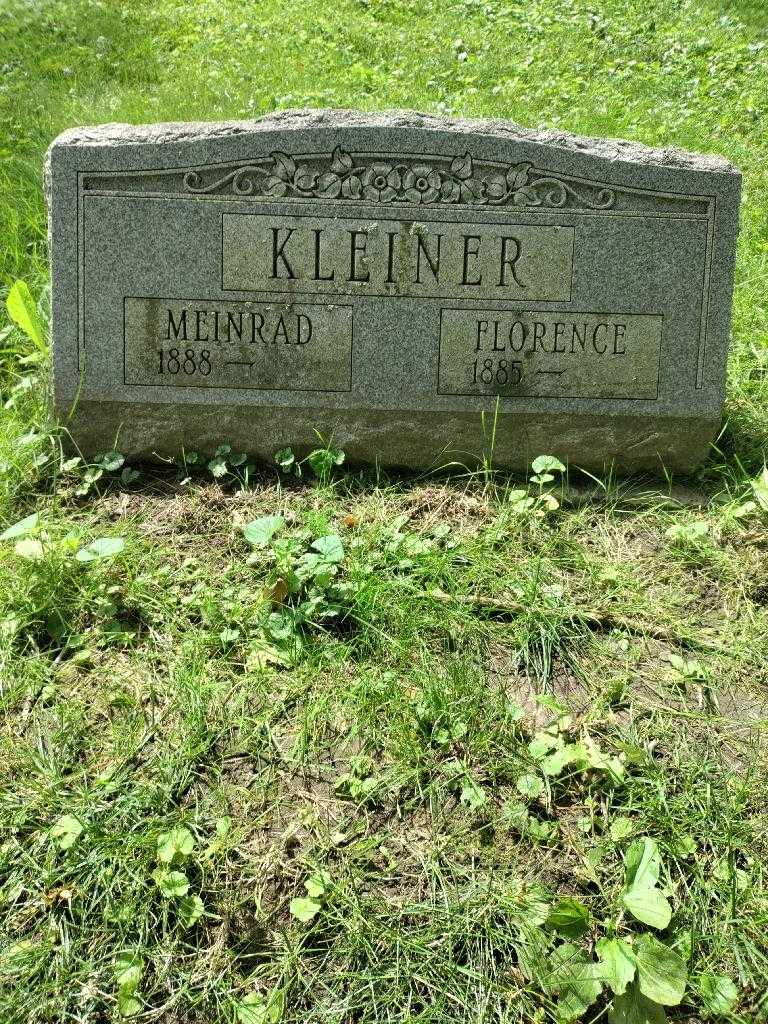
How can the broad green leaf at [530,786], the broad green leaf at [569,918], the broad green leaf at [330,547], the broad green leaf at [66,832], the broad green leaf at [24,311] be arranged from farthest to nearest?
the broad green leaf at [24,311]
the broad green leaf at [330,547]
the broad green leaf at [530,786]
the broad green leaf at [66,832]
the broad green leaf at [569,918]

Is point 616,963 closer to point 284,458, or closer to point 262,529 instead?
point 262,529

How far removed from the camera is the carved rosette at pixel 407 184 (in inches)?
130

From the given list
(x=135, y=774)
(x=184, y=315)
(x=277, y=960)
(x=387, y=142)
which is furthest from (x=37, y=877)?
(x=387, y=142)

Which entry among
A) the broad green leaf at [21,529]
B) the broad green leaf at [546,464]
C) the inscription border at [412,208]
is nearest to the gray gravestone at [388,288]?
the inscription border at [412,208]

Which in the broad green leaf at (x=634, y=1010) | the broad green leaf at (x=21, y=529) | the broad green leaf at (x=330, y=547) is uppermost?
the broad green leaf at (x=21, y=529)

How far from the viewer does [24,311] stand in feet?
12.1

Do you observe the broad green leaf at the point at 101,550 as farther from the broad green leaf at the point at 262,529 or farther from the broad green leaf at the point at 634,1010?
the broad green leaf at the point at 634,1010

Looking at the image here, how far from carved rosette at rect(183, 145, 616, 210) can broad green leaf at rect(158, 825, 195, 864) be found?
2145mm

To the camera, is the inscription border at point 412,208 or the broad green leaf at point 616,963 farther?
the inscription border at point 412,208

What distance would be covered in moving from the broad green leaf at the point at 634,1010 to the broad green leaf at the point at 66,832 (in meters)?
1.25

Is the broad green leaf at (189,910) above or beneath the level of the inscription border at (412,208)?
beneath

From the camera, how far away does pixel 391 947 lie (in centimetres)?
209

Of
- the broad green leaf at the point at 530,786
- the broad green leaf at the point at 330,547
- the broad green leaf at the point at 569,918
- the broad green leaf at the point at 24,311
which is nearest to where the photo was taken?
the broad green leaf at the point at 569,918

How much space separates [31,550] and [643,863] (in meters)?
1.90
